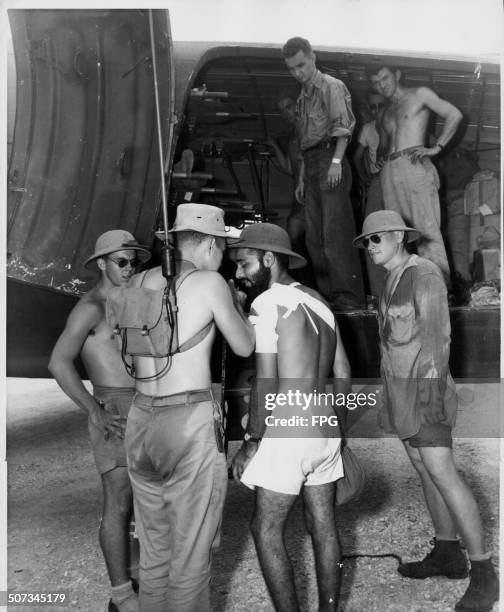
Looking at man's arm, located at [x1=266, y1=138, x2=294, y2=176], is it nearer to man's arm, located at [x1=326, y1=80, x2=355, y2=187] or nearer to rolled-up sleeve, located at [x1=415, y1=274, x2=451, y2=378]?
man's arm, located at [x1=326, y1=80, x2=355, y2=187]

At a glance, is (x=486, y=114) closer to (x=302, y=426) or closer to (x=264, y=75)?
(x=264, y=75)

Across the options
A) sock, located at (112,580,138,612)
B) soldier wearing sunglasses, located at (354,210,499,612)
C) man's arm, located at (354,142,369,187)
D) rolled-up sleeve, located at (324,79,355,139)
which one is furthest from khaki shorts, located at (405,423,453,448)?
man's arm, located at (354,142,369,187)

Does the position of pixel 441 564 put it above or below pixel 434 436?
below

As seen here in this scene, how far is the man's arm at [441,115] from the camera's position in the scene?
10.5ft

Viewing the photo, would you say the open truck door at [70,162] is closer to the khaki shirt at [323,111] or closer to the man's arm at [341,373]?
the khaki shirt at [323,111]

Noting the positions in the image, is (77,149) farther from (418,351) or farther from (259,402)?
(418,351)

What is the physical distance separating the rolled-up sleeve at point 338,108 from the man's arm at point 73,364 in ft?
5.37

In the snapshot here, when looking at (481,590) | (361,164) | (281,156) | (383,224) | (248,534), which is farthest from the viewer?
(281,156)

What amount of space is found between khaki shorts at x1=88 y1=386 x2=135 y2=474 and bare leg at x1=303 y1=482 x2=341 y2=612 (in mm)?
653

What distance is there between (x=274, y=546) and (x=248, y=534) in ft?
2.94

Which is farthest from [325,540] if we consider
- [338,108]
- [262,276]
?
[338,108]

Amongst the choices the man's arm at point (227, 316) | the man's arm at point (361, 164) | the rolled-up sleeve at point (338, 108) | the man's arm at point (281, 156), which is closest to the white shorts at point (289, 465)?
the man's arm at point (227, 316)

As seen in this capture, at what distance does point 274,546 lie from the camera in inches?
73.0

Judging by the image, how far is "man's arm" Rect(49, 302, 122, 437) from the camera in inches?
83.7
